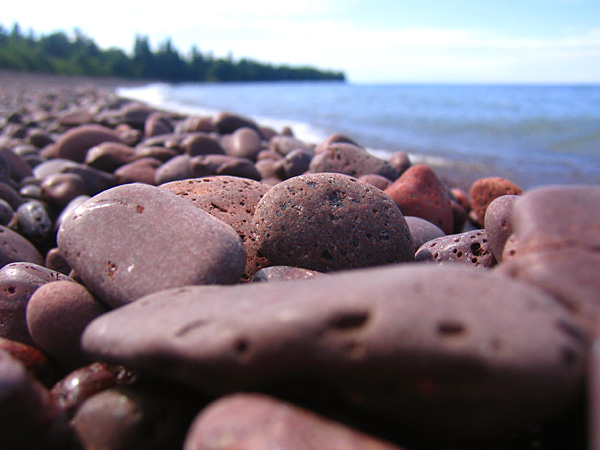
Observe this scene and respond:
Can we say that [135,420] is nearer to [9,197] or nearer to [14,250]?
[14,250]

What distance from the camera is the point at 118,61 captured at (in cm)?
6397

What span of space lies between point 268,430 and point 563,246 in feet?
3.54

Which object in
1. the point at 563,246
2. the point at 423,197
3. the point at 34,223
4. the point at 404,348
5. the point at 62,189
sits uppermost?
the point at 563,246

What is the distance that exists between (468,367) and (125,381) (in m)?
1.22

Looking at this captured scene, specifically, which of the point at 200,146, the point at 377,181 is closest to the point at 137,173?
the point at 200,146

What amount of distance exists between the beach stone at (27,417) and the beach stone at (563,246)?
1.50 metres

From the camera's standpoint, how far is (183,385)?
60.0 inches

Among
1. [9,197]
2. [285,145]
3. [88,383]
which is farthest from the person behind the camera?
[285,145]

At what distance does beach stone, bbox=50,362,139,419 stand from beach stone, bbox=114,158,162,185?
340 centimetres

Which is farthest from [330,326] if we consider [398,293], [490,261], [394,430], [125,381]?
[490,261]

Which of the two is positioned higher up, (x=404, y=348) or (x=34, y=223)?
(x=404, y=348)

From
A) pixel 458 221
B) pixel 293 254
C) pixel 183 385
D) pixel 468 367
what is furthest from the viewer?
pixel 458 221

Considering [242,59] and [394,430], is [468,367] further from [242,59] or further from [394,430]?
[242,59]

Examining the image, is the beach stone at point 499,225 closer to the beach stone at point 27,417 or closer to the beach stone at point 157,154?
the beach stone at point 27,417
